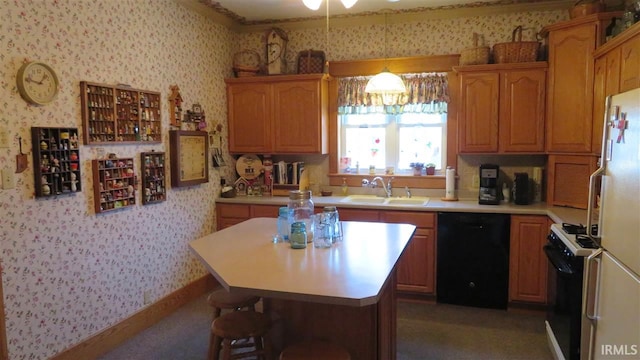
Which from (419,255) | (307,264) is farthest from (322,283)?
(419,255)

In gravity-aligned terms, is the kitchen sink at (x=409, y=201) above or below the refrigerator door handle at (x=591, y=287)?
above

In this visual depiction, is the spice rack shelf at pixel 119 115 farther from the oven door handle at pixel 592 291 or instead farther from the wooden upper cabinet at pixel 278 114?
the oven door handle at pixel 592 291

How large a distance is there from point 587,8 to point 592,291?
2.34 m

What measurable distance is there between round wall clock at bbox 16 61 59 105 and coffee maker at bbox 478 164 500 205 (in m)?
3.31

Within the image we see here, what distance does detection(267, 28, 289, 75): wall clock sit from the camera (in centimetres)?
449

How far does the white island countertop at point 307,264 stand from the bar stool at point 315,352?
12.3 inches

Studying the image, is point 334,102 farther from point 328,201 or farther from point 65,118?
point 65,118

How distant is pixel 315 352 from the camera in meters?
1.84

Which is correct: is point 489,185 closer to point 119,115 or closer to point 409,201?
point 409,201

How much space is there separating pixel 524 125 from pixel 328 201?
1827 mm

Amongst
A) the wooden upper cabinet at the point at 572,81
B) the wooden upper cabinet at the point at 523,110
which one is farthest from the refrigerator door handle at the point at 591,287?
the wooden upper cabinet at the point at 523,110

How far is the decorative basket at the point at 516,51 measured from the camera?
374 centimetres

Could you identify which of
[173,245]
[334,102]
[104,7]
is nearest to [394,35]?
[334,102]

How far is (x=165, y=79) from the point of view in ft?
12.0
